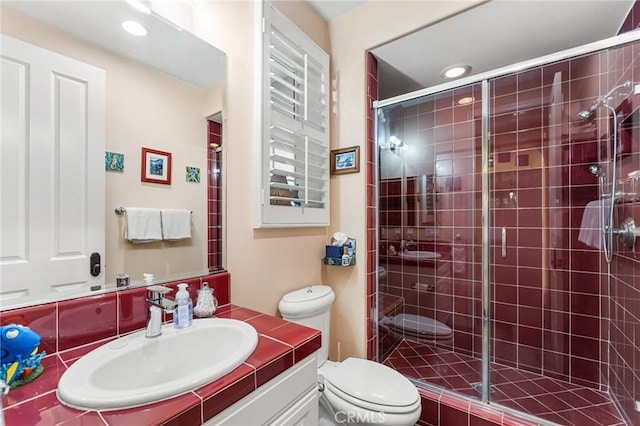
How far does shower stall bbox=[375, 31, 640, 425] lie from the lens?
1640 mm

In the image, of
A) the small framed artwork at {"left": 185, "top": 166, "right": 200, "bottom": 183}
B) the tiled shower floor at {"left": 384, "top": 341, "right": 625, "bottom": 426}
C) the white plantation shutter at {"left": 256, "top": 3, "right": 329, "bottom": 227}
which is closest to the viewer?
the small framed artwork at {"left": 185, "top": 166, "right": 200, "bottom": 183}

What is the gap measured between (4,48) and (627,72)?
265cm

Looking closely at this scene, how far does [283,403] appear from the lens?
0.83 metres

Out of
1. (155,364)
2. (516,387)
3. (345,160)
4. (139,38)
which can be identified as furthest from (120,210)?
(516,387)

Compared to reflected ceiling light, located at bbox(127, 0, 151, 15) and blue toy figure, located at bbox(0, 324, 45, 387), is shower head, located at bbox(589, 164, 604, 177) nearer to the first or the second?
reflected ceiling light, located at bbox(127, 0, 151, 15)

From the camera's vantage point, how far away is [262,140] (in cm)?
142

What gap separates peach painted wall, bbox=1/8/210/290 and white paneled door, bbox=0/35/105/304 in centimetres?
3

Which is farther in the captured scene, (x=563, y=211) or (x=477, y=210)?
(x=477, y=210)

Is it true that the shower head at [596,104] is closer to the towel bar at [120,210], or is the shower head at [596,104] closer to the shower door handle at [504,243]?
the shower door handle at [504,243]

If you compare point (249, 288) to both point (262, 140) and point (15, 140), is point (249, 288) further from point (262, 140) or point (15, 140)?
point (15, 140)

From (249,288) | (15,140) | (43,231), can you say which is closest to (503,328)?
(249,288)

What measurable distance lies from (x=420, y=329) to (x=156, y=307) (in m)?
2.12

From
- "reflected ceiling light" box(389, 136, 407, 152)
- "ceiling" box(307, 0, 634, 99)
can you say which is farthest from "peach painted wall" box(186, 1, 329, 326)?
"reflected ceiling light" box(389, 136, 407, 152)

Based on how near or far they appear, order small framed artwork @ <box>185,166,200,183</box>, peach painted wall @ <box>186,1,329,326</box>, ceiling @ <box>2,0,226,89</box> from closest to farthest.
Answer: ceiling @ <box>2,0,226,89</box> → small framed artwork @ <box>185,166,200,183</box> → peach painted wall @ <box>186,1,329,326</box>
